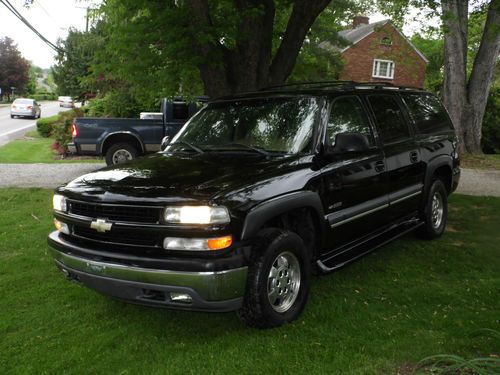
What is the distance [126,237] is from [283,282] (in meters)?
1.22

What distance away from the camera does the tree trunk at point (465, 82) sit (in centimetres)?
1581

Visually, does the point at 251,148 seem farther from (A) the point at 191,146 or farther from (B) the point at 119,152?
(B) the point at 119,152

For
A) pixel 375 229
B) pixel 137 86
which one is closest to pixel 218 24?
pixel 137 86

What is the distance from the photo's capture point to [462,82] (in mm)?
16141

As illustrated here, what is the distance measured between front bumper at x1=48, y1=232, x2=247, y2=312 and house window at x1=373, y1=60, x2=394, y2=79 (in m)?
37.2

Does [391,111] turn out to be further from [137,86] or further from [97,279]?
[137,86]

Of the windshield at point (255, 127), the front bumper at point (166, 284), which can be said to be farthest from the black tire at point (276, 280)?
the windshield at point (255, 127)

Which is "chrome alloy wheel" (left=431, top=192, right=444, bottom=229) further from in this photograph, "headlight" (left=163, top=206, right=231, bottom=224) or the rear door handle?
"headlight" (left=163, top=206, right=231, bottom=224)

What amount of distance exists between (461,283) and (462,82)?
12952 mm

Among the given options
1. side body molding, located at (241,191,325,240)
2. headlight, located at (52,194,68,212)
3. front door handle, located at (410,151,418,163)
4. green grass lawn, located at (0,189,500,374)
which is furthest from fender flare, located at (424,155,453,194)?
headlight, located at (52,194,68,212)

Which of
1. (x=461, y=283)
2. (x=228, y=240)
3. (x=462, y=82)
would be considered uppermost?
(x=462, y=82)

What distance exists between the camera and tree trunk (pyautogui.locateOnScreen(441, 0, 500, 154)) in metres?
15.8

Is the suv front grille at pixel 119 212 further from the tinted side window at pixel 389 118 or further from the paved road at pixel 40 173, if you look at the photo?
the paved road at pixel 40 173

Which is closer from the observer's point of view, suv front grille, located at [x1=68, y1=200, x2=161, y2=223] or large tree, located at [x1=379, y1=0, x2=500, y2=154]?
suv front grille, located at [x1=68, y1=200, x2=161, y2=223]
